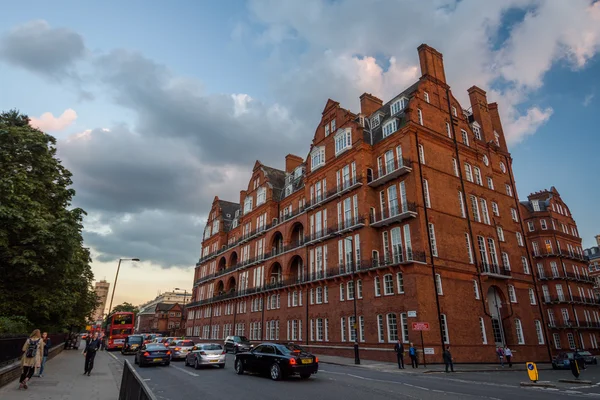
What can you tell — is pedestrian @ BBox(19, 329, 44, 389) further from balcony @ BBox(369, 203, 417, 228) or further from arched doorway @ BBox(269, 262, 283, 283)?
arched doorway @ BBox(269, 262, 283, 283)

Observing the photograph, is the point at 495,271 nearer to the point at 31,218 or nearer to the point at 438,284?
the point at 438,284

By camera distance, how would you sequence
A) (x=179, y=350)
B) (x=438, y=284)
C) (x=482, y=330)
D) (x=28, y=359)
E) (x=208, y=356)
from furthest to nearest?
(x=482, y=330) < (x=438, y=284) < (x=179, y=350) < (x=208, y=356) < (x=28, y=359)

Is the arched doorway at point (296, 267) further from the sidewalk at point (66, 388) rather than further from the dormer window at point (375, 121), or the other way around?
the sidewalk at point (66, 388)

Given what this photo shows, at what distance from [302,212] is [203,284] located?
120 feet

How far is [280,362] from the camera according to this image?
48.3 ft

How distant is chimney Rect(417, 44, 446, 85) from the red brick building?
0.13 m

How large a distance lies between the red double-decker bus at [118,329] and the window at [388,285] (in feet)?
105

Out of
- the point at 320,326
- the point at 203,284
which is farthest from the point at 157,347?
the point at 203,284

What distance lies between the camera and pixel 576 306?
49281 millimetres

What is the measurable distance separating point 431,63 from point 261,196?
A: 95.9ft

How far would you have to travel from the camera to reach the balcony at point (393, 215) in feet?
95.4

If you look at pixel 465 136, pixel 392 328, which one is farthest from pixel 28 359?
pixel 465 136

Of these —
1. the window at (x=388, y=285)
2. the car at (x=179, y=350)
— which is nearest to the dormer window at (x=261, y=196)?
the window at (x=388, y=285)

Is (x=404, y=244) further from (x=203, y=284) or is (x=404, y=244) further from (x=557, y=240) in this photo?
(x=203, y=284)
